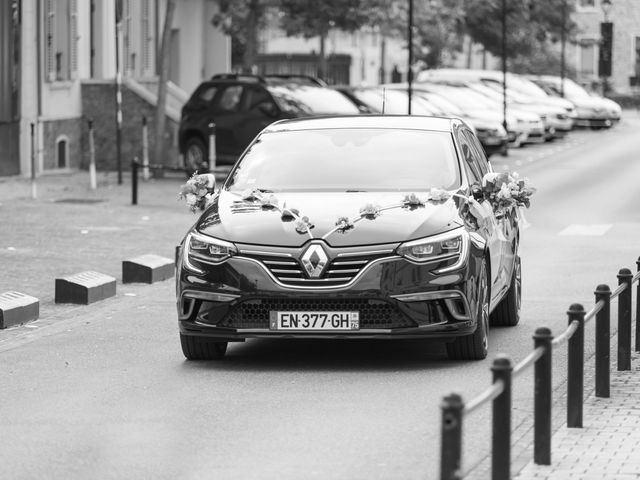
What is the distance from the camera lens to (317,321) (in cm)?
1067

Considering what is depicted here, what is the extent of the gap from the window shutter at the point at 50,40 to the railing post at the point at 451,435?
2761 centimetres

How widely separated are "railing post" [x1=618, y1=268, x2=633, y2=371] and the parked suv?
19982mm

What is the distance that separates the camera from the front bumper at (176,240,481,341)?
1064 cm

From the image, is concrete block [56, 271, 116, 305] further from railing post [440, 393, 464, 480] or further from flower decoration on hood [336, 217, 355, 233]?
railing post [440, 393, 464, 480]

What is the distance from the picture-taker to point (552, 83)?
2361 inches

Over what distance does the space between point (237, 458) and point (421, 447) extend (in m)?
0.88

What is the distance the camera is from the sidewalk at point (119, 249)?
8.05 metres

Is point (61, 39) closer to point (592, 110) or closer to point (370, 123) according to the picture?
point (370, 123)

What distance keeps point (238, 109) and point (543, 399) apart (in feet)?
78.7

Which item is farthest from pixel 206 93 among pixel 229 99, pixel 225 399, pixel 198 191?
pixel 225 399

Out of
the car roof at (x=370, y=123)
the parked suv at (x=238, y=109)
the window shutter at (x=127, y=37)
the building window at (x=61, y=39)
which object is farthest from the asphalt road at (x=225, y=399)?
the window shutter at (x=127, y=37)

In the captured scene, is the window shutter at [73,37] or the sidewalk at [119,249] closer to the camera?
the sidewalk at [119,249]

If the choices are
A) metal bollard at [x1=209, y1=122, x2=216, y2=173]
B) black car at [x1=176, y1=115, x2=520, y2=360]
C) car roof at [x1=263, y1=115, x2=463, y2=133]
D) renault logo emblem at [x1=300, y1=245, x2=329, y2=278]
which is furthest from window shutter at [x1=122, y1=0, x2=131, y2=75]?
renault logo emblem at [x1=300, y1=245, x2=329, y2=278]

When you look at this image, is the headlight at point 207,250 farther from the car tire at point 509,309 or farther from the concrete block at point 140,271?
the concrete block at point 140,271
